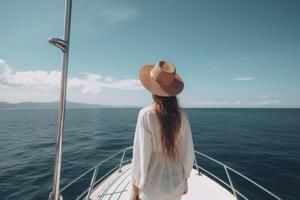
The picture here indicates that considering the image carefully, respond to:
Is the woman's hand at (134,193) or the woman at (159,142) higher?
the woman at (159,142)

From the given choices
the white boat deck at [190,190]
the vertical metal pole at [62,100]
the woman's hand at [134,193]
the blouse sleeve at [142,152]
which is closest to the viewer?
the vertical metal pole at [62,100]

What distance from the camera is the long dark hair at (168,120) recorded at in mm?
1456

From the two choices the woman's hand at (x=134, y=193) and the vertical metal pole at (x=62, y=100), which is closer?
the vertical metal pole at (x=62, y=100)

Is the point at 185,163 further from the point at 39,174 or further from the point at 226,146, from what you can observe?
the point at 226,146

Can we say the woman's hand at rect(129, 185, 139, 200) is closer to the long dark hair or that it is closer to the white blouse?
the white blouse

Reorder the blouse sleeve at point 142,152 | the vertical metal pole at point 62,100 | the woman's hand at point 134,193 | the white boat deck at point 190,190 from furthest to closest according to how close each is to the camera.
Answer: the white boat deck at point 190,190 → the woman's hand at point 134,193 → the blouse sleeve at point 142,152 → the vertical metal pole at point 62,100

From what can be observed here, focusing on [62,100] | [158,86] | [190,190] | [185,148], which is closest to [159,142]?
[185,148]

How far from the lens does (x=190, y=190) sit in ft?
12.1

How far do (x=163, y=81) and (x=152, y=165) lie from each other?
81 cm

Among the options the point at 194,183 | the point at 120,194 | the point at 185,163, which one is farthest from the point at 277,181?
the point at 185,163

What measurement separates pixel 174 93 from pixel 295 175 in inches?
596

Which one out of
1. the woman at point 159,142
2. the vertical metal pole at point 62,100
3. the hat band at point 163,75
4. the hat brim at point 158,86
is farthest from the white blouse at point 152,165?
the vertical metal pole at point 62,100

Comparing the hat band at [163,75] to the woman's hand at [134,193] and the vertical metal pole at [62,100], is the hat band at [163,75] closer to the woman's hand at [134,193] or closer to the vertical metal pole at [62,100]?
the vertical metal pole at [62,100]

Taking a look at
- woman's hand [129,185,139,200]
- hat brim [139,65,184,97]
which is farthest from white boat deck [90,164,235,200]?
hat brim [139,65,184,97]
